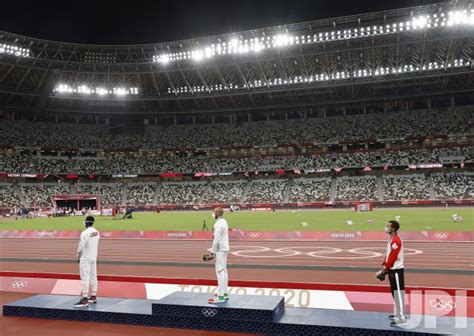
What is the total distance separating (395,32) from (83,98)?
4889cm

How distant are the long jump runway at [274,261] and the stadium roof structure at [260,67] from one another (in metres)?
30.0

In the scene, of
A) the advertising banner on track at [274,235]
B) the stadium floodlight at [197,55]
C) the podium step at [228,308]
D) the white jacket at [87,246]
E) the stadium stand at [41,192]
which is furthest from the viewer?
the stadium stand at [41,192]

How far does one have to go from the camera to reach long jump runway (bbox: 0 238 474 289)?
13928mm

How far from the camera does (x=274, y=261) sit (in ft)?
56.8

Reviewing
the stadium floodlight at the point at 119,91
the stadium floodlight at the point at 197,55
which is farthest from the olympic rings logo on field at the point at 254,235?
the stadium floodlight at the point at 119,91

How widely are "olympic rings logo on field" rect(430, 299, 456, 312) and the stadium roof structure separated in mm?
38662

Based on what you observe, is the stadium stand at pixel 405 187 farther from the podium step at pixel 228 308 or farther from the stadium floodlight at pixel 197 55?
the podium step at pixel 228 308

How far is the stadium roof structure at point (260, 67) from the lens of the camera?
43.7 metres

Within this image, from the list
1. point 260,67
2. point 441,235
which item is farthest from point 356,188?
point 441,235

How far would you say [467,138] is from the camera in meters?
61.6

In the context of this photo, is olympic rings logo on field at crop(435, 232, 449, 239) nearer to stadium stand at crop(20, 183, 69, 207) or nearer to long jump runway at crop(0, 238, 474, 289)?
long jump runway at crop(0, 238, 474, 289)

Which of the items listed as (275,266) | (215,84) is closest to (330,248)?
(275,266)

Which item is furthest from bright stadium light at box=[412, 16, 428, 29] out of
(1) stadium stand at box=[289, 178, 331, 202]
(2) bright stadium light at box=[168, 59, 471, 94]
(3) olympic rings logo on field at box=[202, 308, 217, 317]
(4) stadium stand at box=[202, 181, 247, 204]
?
(3) olympic rings logo on field at box=[202, 308, 217, 317]

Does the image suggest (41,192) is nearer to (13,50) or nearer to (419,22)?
(13,50)
